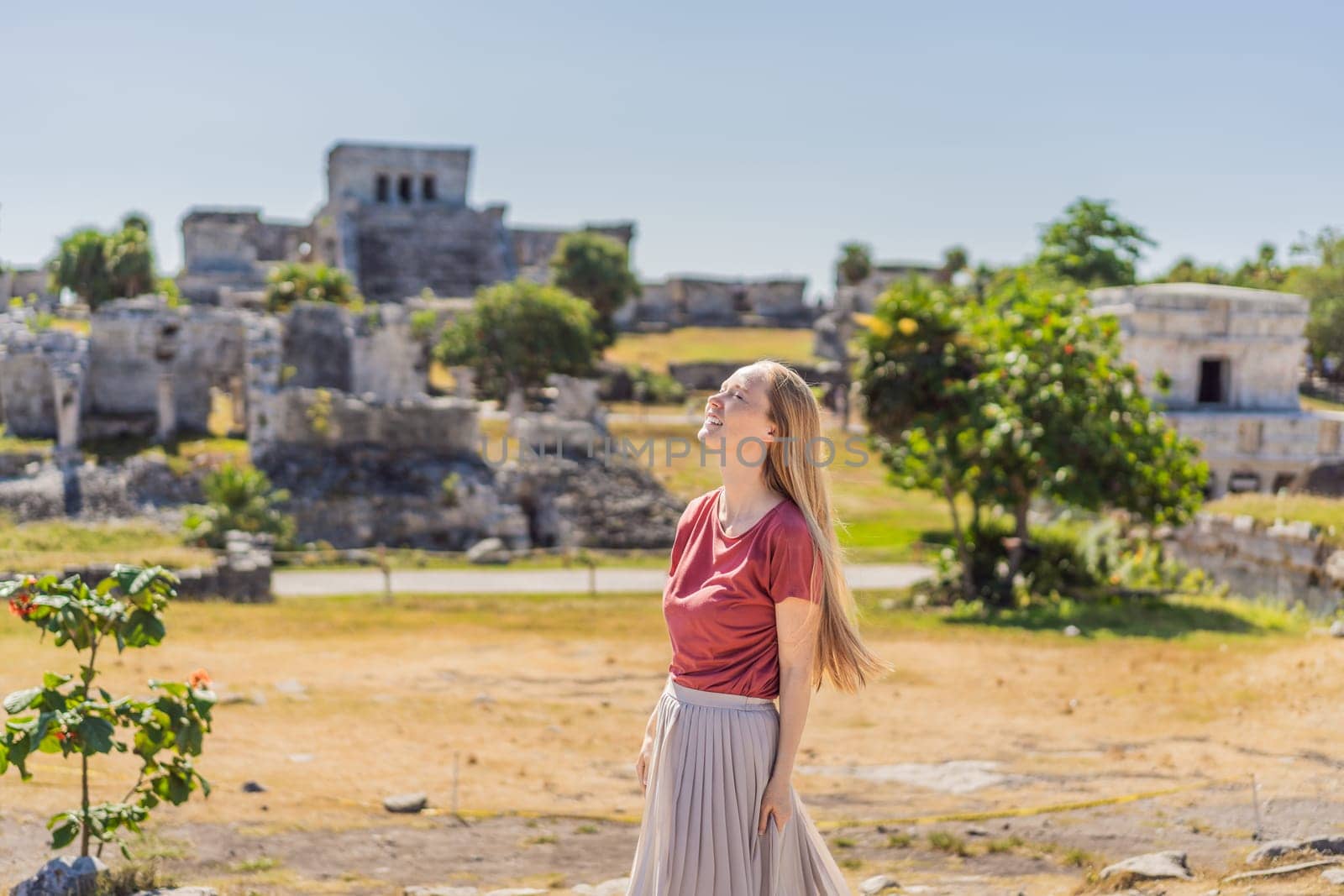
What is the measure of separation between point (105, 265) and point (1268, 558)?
26.7 meters

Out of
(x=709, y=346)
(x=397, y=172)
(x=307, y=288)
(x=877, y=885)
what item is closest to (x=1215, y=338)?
(x=307, y=288)

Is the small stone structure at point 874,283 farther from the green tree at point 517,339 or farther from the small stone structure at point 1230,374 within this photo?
the small stone structure at point 1230,374

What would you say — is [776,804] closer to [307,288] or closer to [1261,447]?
[1261,447]

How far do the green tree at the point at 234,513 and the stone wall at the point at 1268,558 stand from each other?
1346 cm

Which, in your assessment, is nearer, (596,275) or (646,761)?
(646,761)

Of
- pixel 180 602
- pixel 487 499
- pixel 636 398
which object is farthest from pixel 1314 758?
pixel 636 398

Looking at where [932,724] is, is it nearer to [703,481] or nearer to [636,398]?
[703,481]

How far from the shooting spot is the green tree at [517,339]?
113 ft

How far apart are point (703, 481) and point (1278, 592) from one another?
13.9 meters

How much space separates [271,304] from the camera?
31.3 meters

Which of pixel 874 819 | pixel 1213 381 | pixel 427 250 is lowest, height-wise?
pixel 874 819

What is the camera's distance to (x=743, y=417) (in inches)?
158

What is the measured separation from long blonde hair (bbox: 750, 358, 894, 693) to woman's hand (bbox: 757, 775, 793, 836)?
1.21 feet

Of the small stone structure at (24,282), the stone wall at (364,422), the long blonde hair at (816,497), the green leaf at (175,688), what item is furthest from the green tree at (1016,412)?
the small stone structure at (24,282)
